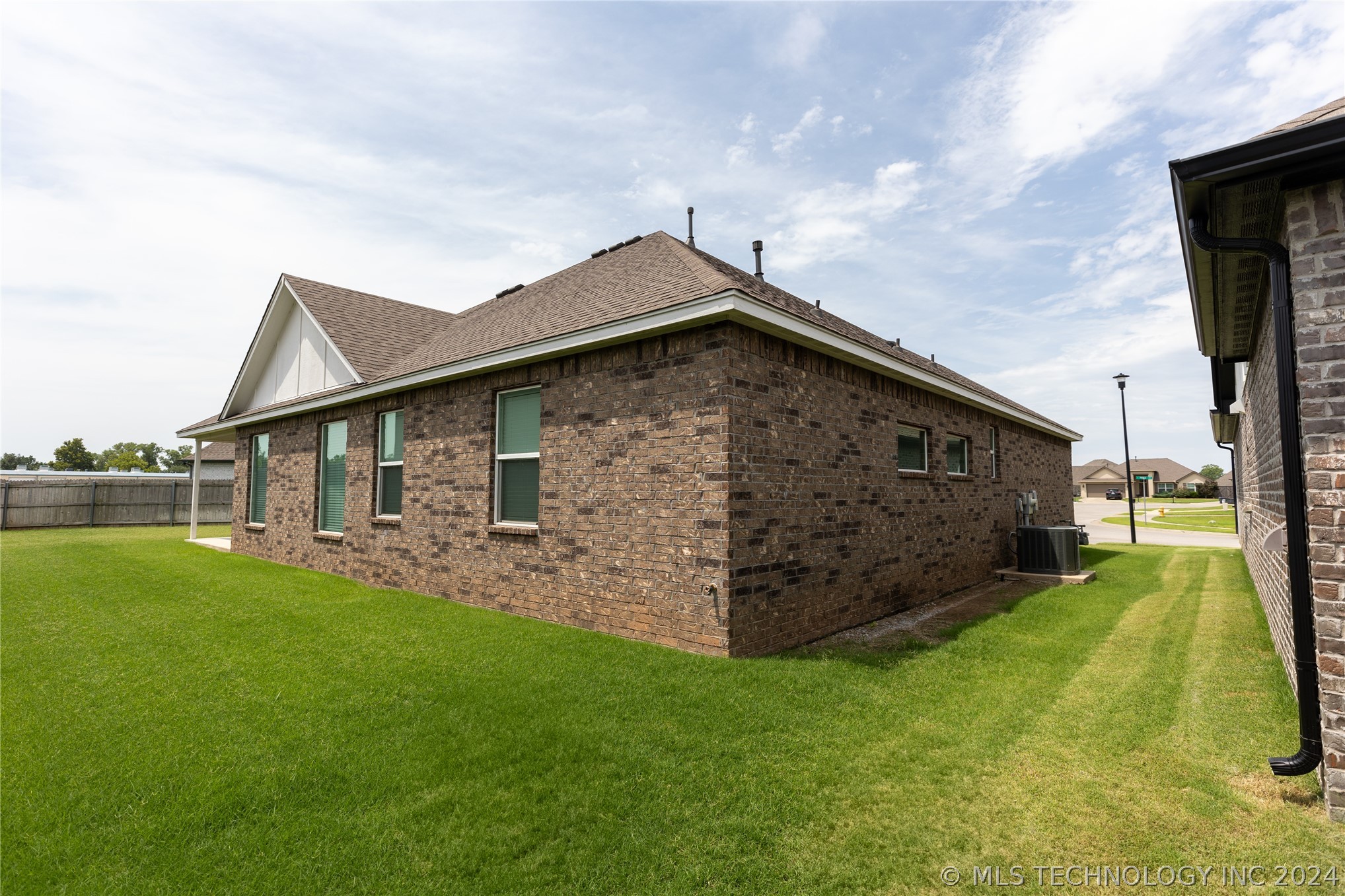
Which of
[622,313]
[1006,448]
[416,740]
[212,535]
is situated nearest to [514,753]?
[416,740]

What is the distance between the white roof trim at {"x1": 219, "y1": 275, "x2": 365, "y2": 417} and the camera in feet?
37.5

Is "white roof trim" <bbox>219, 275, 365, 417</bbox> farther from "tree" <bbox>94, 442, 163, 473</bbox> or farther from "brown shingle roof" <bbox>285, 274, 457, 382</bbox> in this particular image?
"tree" <bbox>94, 442, 163, 473</bbox>

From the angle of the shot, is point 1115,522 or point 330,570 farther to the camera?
point 1115,522

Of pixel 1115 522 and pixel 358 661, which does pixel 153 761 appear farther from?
pixel 1115 522

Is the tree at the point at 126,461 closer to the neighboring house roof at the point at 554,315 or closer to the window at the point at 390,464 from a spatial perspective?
the neighboring house roof at the point at 554,315

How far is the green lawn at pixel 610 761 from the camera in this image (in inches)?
109

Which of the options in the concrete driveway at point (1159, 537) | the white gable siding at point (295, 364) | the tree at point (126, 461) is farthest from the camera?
the tree at point (126, 461)

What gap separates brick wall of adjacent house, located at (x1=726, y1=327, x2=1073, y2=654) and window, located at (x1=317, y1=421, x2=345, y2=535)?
814cm

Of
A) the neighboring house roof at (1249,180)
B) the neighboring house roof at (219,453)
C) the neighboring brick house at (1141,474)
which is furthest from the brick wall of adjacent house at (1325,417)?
the neighboring brick house at (1141,474)

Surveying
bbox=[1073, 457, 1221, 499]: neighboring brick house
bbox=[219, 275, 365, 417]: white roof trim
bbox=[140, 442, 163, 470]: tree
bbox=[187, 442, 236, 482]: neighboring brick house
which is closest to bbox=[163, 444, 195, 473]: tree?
bbox=[140, 442, 163, 470]: tree

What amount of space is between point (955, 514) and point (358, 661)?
9.03 metres

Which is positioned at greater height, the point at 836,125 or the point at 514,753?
the point at 836,125

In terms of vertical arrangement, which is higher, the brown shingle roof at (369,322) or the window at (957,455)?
the brown shingle roof at (369,322)

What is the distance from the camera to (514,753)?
3793 mm
